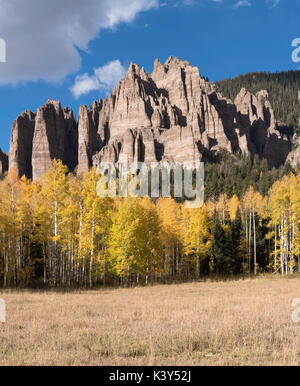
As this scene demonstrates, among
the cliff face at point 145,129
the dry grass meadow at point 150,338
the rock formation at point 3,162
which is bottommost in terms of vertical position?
the dry grass meadow at point 150,338

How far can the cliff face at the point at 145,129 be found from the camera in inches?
5861

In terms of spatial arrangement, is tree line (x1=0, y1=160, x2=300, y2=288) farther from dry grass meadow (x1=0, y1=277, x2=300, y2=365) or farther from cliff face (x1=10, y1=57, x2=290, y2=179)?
cliff face (x1=10, y1=57, x2=290, y2=179)

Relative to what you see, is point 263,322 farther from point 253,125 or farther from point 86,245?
point 253,125

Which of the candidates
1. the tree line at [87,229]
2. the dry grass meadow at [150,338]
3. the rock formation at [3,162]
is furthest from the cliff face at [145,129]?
the dry grass meadow at [150,338]

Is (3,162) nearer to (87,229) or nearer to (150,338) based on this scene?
(87,229)

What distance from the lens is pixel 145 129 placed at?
523 feet

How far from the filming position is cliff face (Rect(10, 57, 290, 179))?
149 m

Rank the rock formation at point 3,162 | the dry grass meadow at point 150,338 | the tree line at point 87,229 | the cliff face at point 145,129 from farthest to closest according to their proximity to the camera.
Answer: the cliff face at point 145,129 → the rock formation at point 3,162 → the tree line at point 87,229 → the dry grass meadow at point 150,338

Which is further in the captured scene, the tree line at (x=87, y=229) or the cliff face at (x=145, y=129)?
the cliff face at (x=145, y=129)

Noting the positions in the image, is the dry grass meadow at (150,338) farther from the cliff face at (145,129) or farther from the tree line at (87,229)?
the cliff face at (145,129)

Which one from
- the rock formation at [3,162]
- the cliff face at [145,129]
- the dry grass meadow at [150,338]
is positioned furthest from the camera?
the cliff face at [145,129]

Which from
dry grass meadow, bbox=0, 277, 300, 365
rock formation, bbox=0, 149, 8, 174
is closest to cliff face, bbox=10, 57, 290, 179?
rock formation, bbox=0, 149, 8, 174
